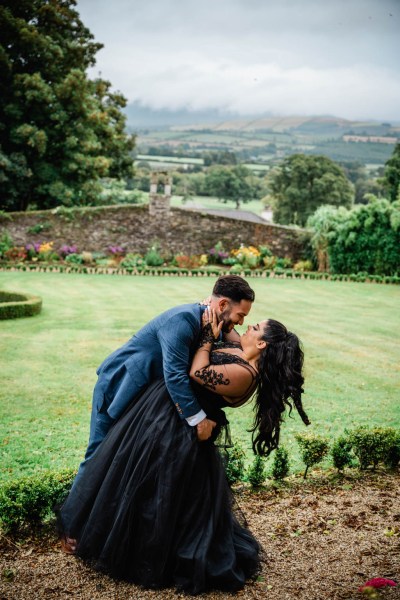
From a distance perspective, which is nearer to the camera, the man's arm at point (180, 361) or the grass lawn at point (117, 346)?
the man's arm at point (180, 361)

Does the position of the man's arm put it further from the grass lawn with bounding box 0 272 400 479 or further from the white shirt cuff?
the grass lawn with bounding box 0 272 400 479

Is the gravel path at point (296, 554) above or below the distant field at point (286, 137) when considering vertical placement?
below

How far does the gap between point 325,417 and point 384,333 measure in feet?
17.9

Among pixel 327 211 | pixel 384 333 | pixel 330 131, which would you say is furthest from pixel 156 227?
pixel 330 131

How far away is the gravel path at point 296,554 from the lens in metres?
3.20

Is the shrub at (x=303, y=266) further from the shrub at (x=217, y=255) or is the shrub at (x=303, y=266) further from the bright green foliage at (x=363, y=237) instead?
the shrub at (x=217, y=255)

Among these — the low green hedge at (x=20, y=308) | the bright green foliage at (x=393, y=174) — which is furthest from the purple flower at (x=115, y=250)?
the bright green foliage at (x=393, y=174)

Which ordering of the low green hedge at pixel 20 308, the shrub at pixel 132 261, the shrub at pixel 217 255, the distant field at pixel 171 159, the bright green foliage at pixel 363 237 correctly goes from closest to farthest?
1. the low green hedge at pixel 20 308
2. the bright green foliage at pixel 363 237
3. the shrub at pixel 132 261
4. the shrub at pixel 217 255
5. the distant field at pixel 171 159

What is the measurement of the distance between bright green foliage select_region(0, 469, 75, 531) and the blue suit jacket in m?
0.85

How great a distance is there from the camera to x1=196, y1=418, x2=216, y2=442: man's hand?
10.4ft

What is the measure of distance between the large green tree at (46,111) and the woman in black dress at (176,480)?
2130cm

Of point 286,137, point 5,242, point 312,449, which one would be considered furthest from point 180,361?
point 286,137

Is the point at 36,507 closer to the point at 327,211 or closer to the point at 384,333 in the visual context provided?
the point at 384,333

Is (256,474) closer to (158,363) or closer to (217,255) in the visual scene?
(158,363)
